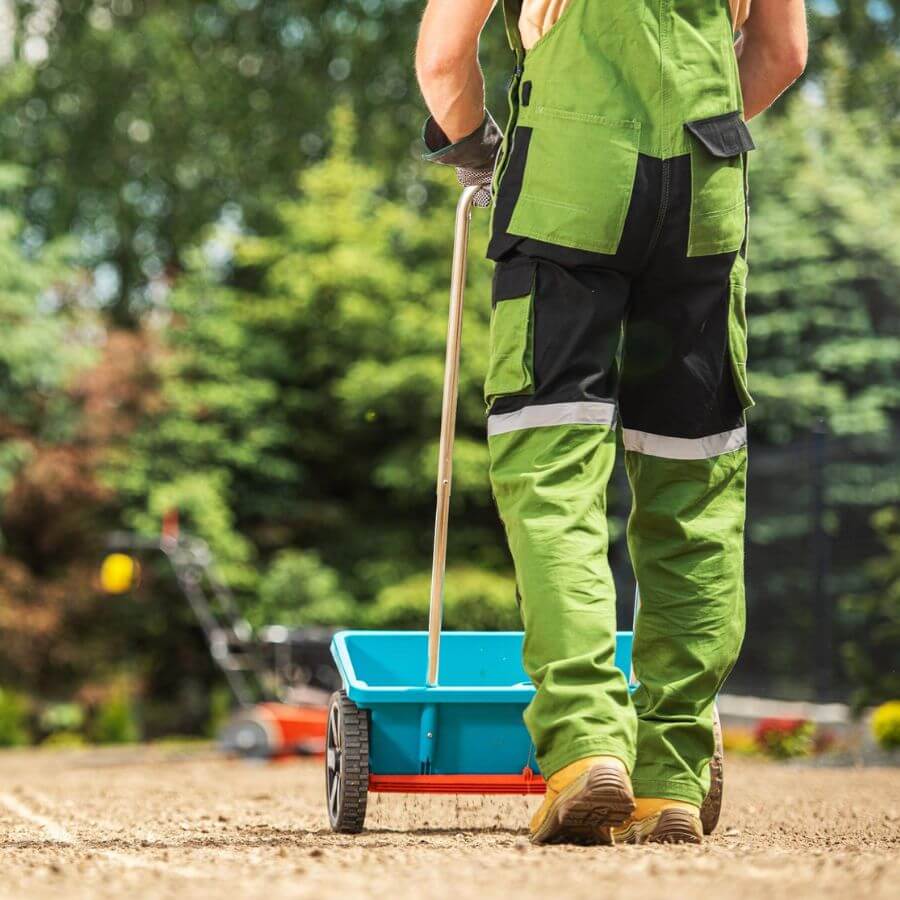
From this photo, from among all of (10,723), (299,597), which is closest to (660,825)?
(10,723)

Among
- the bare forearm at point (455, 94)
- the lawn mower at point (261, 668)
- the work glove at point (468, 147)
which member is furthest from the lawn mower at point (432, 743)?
the lawn mower at point (261, 668)

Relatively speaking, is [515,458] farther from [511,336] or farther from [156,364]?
[156,364]

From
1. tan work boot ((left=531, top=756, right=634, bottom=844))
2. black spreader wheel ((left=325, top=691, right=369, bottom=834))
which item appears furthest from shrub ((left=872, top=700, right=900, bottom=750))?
tan work boot ((left=531, top=756, right=634, bottom=844))

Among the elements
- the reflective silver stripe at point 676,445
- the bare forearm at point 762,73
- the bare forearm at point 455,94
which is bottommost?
the reflective silver stripe at point 676,445

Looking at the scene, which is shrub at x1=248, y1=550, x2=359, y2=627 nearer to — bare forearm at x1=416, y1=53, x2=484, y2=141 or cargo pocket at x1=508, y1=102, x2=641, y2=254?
bare forearm at x1=416, y1=53, x2=484, y2=141

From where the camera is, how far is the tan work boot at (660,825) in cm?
315

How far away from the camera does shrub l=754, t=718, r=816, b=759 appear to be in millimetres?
9844

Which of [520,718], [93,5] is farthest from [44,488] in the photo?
[520,718]

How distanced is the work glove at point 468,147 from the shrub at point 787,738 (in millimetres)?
6986

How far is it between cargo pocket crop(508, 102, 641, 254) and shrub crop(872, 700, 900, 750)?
708 centimetres

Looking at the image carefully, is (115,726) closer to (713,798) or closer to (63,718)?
(63,718)

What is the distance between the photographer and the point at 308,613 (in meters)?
18.6

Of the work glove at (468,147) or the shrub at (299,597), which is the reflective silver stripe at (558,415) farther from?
the shrub at (299,597)

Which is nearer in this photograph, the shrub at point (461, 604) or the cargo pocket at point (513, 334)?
the cargo pocket at point (513, 334)
